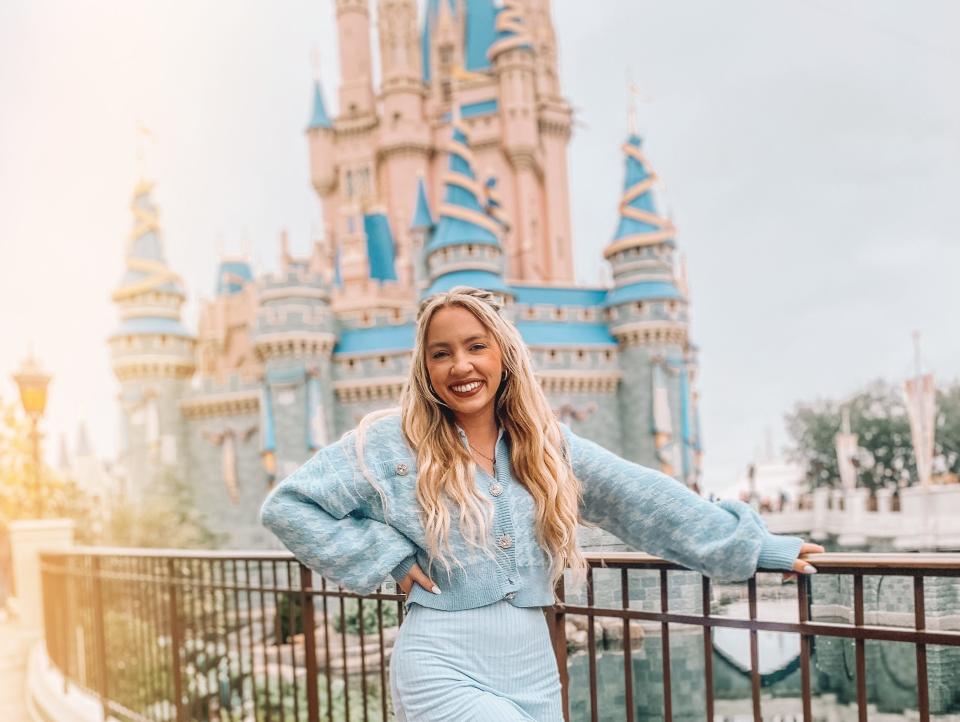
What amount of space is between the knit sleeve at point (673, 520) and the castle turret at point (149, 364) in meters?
19.6

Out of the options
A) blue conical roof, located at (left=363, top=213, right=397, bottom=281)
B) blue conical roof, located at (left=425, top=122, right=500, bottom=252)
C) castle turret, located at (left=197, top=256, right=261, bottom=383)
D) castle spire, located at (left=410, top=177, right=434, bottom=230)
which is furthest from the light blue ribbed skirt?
castle turret, located at (left=197, top=256, right=261, bottom=383)

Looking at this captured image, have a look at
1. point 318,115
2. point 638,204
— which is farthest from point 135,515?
point 318,115

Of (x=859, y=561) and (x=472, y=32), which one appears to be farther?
(x=472, y=32)

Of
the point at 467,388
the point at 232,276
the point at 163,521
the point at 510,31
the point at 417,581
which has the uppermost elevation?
the point at 510,31

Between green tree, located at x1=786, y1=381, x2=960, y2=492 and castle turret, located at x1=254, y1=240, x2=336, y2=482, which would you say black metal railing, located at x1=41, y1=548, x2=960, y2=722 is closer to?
castle turret, located at x1=254, y1=240, x2=336, y2=482

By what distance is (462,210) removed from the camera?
64.5 ft

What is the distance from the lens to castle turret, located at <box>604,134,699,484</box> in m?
19.2

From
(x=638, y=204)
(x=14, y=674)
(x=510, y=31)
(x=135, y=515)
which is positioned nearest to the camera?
(x=14, y=674)

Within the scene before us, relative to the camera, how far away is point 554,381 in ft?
62.8

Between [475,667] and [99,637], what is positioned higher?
[475,667]

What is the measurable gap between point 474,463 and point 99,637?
10.6ft

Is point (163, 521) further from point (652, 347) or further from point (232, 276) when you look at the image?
point (232, 276)

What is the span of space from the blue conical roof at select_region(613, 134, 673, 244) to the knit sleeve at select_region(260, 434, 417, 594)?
63.1 ft

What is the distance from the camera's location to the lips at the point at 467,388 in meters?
1.58
